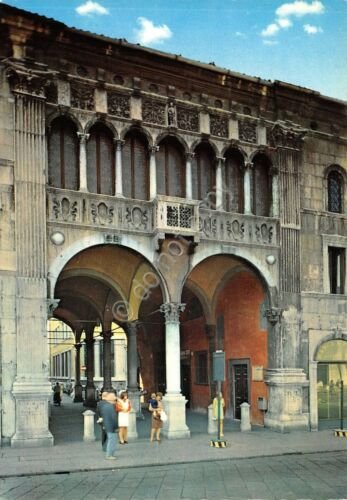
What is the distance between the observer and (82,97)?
17969 millimetres

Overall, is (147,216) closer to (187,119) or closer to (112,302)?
(187,119)

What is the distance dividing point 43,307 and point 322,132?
1199cm

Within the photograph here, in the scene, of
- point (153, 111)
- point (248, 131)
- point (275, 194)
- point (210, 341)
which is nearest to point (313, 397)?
point (210, 341)

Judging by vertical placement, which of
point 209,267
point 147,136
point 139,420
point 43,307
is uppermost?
point 147,136

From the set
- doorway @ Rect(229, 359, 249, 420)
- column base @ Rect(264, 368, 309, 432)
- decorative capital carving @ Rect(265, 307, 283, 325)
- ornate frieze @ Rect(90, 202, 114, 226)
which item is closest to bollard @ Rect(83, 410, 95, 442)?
ornate frieze @ Rect(90, 202, 114, 226)

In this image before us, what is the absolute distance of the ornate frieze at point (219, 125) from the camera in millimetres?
20014

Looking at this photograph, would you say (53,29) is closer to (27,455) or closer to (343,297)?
(27,455)

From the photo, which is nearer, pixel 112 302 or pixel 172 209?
pixel 172 209

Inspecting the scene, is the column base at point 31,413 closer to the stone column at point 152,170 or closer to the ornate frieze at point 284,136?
the stone column at point 152,170

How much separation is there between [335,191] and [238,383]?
804cm

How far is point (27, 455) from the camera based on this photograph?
14781mm

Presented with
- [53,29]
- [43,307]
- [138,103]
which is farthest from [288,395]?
[53,29]

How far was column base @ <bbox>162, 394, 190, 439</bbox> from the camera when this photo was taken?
17938 mm

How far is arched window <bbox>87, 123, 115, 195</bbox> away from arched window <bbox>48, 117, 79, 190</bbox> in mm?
427
